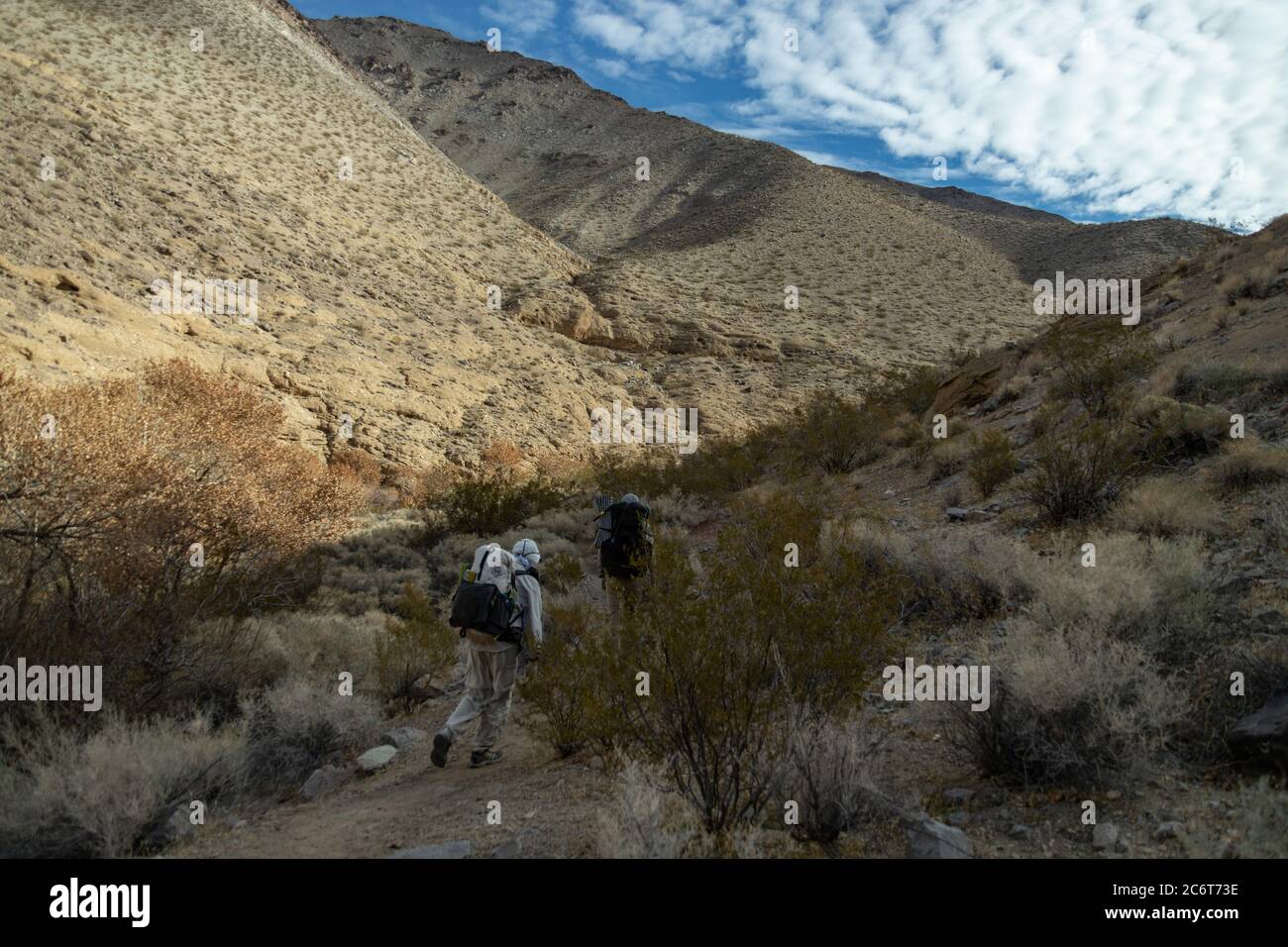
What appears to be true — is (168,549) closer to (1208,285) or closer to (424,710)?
(424,710)

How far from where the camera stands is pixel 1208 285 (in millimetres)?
13742

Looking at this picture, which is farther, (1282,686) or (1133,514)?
(1133,514)

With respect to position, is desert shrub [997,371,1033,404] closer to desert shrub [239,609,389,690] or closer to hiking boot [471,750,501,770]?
desert shrub [239,609,389,690]

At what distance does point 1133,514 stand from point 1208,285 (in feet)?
38.4

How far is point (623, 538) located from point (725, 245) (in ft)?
119

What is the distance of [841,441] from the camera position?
45.4ft

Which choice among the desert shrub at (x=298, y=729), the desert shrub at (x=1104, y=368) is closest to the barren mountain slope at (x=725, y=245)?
the desert shrub at (x=1104, y=368)

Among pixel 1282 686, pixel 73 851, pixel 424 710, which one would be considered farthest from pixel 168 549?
pixel 1282 686

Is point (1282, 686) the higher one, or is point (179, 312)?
point (179, 312)

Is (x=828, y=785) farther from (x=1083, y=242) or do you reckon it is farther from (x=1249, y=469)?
(x=1083, y=242)

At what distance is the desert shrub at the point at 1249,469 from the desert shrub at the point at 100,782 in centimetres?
786
